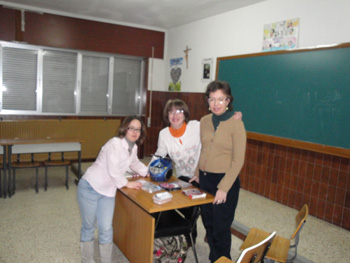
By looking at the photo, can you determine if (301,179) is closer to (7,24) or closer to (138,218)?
(138,218)

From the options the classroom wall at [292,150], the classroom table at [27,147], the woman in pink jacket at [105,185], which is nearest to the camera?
the woman in pink jacket at [105,185]

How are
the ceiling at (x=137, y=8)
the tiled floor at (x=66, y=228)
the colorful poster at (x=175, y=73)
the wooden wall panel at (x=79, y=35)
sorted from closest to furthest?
1. the tiled floor at (x=66, y=228)
2. the ceiling at (x=137, y=8)
3. the wooden wall panel at (x=79, y=35)
4. the colorful poster at (x=175, y=73)

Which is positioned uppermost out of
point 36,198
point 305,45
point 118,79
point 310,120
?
point 305,45

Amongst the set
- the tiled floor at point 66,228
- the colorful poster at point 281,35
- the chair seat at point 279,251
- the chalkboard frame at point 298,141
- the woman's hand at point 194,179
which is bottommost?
the tiled floor at point 66,228

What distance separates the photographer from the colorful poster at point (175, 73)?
6.42 meters

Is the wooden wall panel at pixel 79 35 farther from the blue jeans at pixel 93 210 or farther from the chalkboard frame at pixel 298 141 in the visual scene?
the blue jeans at pixel 93 210

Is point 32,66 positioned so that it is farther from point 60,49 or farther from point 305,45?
point 305,45

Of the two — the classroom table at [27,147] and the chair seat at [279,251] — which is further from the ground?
the classroom table at [27,147]

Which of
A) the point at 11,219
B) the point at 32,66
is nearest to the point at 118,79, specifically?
the point at 32,66

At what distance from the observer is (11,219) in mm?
3381

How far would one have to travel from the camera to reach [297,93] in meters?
3.76

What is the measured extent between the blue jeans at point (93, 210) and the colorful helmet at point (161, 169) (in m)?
0.44

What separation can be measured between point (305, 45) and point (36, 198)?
14.1ft

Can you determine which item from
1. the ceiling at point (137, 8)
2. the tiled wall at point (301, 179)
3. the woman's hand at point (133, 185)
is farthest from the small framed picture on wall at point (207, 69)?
the woman's hand at point (133, 185)
